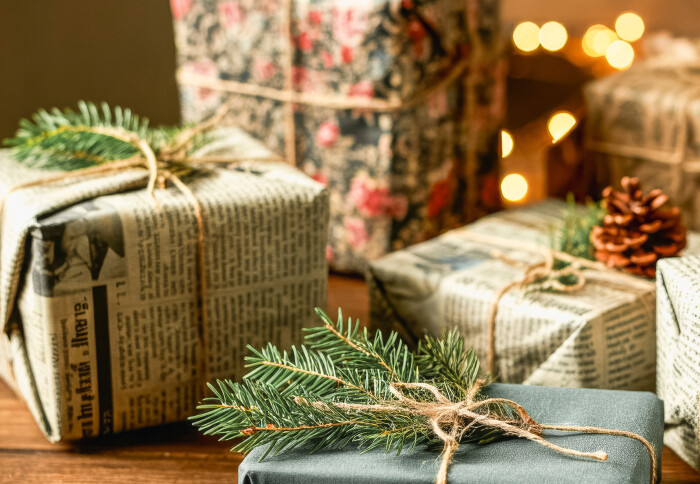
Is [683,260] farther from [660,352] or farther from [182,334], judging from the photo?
[182,334]

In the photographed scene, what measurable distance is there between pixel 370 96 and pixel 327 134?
84 mm

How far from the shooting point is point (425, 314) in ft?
2.65

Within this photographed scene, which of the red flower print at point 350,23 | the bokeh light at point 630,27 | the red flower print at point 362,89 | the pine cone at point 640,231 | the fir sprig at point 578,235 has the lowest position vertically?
the fir sprig at point 578,235

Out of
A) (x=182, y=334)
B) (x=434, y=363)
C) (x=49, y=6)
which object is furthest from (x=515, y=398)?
(x=49, y=6)

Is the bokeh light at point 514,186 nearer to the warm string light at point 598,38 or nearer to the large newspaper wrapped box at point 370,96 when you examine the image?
the large newspaper wrapped box at point 370,96

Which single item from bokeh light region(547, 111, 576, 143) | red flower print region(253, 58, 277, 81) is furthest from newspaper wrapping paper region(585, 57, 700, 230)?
red flower print region(253, 58, 277, 81)

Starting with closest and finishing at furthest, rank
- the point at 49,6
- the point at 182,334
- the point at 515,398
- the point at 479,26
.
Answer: the point at 515,398 < the point at 182,334 < the point at 49,6 < the point at 479,26

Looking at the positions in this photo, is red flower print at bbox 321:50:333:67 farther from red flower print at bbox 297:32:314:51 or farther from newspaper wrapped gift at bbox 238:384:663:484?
newspaper wrapped gift at bbox 238:384:663:484

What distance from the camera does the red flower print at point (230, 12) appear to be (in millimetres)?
1089

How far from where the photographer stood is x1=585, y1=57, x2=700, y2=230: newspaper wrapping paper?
42.2 inches

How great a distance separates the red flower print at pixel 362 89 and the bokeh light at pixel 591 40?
21.0 inches

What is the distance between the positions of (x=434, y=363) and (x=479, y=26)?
0.57m

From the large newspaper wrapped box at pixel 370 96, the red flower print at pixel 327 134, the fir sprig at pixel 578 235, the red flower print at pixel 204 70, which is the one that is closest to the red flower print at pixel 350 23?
the large newspaper wrapped box at pixel 370 96

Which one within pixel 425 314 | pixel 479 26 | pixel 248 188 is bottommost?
pixel 425 314
